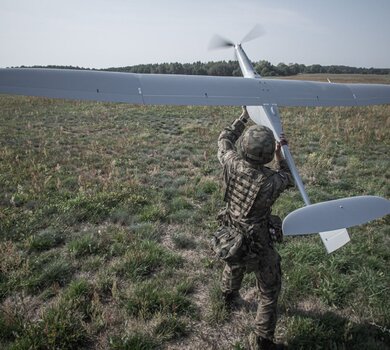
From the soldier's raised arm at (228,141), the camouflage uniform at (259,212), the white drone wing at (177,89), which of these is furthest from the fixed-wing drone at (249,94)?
the soldier's raised arm at (228,141)

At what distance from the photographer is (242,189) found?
350 cm

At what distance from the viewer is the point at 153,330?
382 centimetres

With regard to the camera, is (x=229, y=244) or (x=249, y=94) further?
(x=249, y=94)

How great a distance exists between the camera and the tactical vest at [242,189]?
11.1ft

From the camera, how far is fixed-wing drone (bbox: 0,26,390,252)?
3.50 metres

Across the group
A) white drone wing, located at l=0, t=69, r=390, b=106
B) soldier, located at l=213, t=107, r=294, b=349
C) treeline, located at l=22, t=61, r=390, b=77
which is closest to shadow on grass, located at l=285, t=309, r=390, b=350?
soldier, located at l=213, t=107, r=294, b=349

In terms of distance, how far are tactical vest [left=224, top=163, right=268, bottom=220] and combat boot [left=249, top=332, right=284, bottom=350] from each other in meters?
1.48

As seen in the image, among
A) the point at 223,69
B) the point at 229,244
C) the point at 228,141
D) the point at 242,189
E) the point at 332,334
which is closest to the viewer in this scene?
the point at 242,189

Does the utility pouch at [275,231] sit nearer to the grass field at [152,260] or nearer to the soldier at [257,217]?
the soldier at [257,217]

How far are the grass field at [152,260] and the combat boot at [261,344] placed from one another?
210 millimetres

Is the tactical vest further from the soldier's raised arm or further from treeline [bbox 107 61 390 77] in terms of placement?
treeline [bbox 107 61 390 77]

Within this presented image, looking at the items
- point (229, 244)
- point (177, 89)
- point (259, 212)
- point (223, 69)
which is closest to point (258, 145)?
point (259, 212)

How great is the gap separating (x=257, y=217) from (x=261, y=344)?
153 centimetres

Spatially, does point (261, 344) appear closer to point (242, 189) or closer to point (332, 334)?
point (332, 334)
